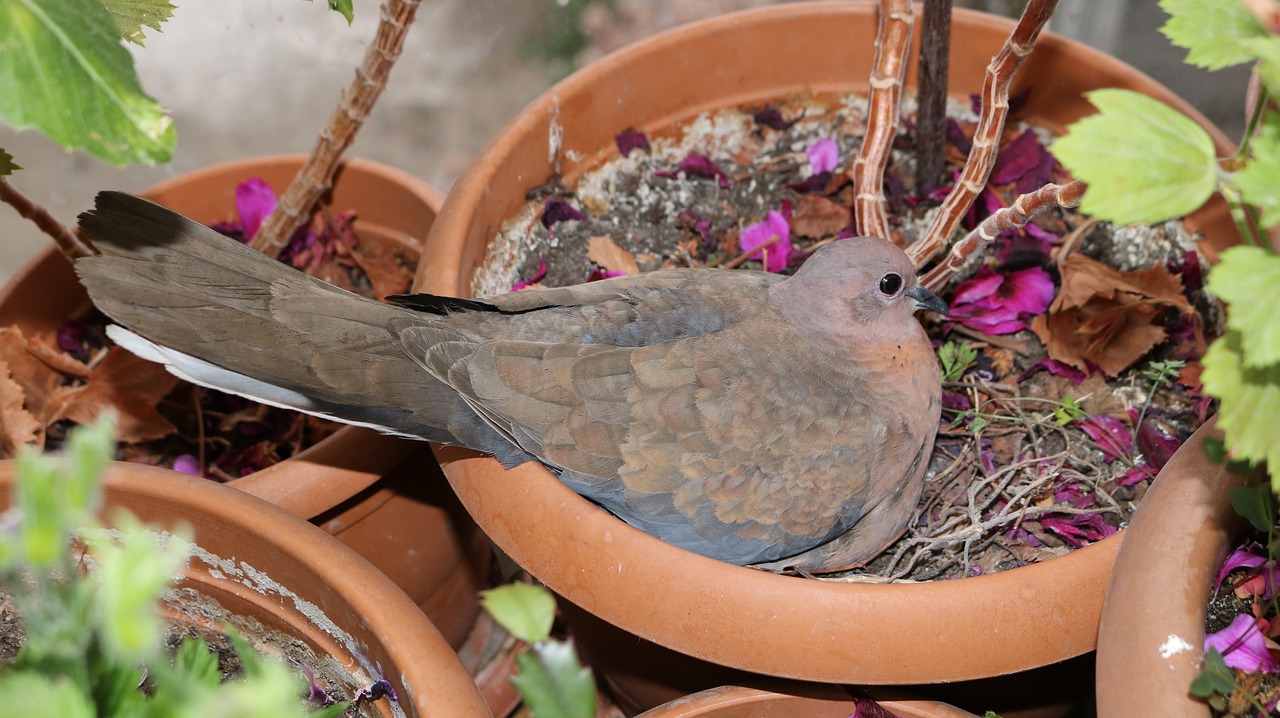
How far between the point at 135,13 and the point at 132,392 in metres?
0.63

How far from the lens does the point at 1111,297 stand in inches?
59.2

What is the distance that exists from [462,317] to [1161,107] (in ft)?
2.85

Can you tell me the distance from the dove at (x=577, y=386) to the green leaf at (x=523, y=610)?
0.63 metres

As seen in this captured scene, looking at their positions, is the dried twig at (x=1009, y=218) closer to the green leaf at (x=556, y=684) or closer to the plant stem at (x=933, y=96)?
the plant stem at (x=933, y=96)

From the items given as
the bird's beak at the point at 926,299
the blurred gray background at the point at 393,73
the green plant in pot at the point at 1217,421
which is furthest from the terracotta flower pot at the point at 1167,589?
the blurred gray background at the point at 393,73

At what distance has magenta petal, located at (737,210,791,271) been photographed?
168 centimetres

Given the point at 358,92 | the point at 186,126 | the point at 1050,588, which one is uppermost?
the point at 358,92

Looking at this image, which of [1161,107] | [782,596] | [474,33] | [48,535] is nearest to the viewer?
[48,535]

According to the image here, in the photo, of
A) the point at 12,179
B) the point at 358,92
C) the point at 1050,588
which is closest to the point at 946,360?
the point at 1050,588

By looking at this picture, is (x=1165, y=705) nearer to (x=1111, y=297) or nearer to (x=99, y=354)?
(x=1111, y=297)

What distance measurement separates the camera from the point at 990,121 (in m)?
1.33

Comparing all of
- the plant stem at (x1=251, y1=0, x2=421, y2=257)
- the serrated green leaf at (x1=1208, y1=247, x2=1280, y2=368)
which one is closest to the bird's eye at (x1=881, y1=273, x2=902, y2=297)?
the serrated green leaf at (x1=1208, y1=247, x2=1280, y2=368)

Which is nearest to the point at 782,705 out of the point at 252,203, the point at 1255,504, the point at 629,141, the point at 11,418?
the point at 1255,504

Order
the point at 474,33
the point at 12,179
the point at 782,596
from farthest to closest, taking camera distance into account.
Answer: the point at 474,33, the point at 12,179, the point at 782,596
